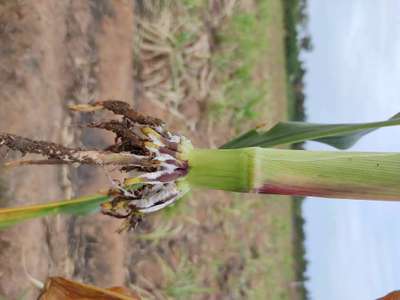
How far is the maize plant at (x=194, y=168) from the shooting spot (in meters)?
0.64

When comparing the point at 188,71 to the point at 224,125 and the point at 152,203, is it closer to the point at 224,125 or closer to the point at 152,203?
the point at 224,125

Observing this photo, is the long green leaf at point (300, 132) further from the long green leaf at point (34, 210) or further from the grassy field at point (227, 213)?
the grassy field at point (227, 213)

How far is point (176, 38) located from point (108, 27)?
50cm

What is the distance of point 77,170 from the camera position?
4.72 feet

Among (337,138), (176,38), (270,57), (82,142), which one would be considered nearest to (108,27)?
(82,142)

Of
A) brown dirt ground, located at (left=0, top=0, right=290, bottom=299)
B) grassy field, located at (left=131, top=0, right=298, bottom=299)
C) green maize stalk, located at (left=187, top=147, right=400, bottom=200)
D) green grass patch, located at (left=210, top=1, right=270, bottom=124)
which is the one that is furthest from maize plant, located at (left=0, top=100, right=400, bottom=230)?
green grass patch, located at (left=210, top=1, right=270, bottom=124)

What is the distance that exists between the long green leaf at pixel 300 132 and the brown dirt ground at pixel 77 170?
1.54ft

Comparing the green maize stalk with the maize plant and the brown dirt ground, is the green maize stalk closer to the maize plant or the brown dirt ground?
the maize plant

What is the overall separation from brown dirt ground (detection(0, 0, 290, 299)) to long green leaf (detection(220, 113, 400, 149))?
47cm

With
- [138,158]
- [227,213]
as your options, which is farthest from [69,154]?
[227,213]

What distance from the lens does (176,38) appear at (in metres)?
2.08

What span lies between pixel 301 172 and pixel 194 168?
0.13 m

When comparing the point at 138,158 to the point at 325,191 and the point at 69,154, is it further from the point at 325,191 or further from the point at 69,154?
the point at 325,191

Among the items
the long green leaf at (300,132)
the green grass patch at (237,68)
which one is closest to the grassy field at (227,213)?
the green grass patch at (237,68)
